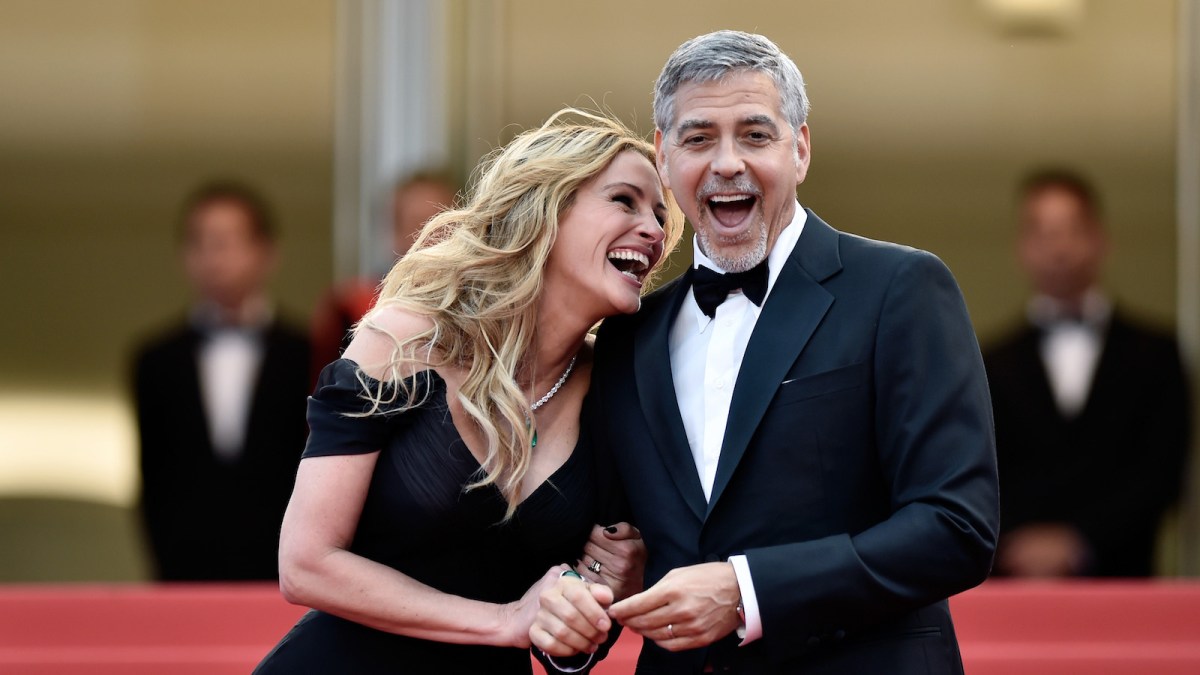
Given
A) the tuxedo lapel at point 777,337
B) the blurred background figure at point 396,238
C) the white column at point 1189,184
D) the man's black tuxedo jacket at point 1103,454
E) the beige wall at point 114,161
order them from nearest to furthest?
the tuxedo lapel at point 777,337 → the blurred background figure at point 396,238 → the man's black tuxedo jacket at point 1103,454 → the white column at point 1189,184 → the beige wall at point 114,161

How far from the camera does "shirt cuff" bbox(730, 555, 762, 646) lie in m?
2.13

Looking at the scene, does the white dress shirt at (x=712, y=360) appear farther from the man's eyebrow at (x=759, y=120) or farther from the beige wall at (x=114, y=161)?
the beige wall at (x=114, y=161)

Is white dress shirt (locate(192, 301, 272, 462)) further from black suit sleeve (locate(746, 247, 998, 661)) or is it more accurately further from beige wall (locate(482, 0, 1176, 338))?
black suit sleeve (locate(746, 247, 998, 661))

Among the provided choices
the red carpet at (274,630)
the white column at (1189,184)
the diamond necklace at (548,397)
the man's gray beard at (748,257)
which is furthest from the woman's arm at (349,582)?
the white column at (1189,184)

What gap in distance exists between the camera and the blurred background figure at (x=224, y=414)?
4895 mm

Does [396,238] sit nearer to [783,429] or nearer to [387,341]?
[387,341]

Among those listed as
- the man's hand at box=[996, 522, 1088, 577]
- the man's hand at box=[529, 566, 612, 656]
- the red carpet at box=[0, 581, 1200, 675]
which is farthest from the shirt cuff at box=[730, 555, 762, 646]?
the man's hand at box=[996, 522, 1088, 577]

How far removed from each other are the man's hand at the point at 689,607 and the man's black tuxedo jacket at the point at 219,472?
2849mm

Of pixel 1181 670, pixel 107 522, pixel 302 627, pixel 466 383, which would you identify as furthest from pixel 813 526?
pixel 107 522

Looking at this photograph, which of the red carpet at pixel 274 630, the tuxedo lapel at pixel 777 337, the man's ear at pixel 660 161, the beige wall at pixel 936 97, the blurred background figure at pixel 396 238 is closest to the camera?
the tuxedo lapel at pixel 777 337

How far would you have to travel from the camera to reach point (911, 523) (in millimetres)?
2102

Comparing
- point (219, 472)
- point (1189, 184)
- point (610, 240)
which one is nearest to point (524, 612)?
point (610, 240)

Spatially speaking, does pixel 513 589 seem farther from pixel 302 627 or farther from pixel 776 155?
pixel 776 155

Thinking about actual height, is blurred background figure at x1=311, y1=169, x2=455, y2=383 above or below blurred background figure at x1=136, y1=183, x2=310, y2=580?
above
